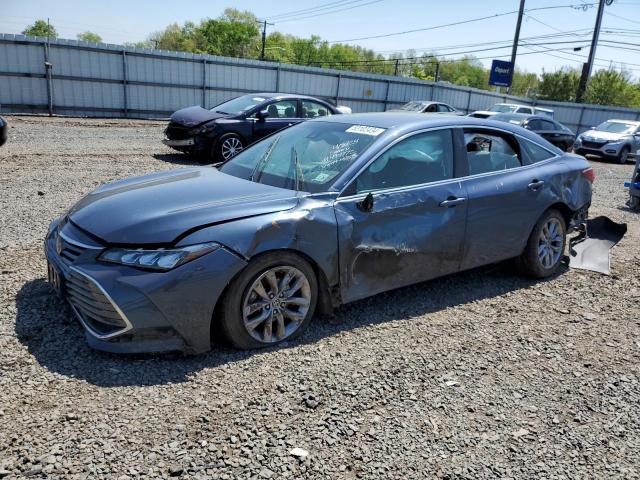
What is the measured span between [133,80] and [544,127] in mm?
14790

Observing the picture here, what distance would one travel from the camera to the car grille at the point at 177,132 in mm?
11344

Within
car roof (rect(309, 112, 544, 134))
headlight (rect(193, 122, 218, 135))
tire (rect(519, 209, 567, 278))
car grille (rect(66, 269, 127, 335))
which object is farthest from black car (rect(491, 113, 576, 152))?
car grille (rect(66, 269, 127, 335))

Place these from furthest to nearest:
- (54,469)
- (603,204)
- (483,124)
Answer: (603,204)
(483,124)
(54,469)

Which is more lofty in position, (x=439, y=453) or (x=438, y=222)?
(x=438, y=222)

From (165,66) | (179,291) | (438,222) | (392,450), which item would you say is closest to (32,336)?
(179,291)

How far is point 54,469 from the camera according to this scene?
245cm

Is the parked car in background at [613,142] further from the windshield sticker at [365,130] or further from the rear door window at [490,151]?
the windshield sticker at [365,130]

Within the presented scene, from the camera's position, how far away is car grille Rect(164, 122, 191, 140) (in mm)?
11344

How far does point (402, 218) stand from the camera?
4.16 metres

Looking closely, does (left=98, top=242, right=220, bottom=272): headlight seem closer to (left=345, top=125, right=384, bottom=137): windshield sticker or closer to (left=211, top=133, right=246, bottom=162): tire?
(left=345, top=125, right=384, bottom=137): windshield sticker

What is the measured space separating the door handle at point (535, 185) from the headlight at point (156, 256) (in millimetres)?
3203

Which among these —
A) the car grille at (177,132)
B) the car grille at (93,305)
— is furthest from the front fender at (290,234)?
the car grille at (177,132)

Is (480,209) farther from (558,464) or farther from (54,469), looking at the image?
(54,469)

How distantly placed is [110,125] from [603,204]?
14.2 metres
